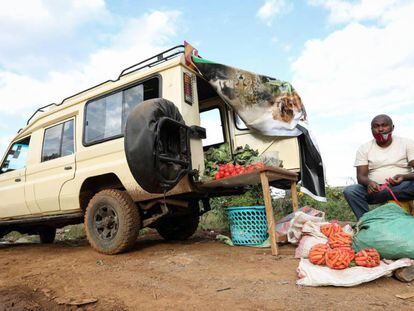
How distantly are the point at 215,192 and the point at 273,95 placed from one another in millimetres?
1524

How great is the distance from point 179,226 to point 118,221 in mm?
1531

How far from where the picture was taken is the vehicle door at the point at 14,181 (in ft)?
18.0

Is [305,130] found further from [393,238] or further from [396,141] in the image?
[393,238]

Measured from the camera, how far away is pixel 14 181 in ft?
18.5

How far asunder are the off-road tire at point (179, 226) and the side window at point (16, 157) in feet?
8.23

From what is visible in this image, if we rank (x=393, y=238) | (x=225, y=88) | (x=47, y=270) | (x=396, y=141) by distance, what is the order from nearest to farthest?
(x=393, y=238)
(x=47, y=270)
(x=396, y=141)
(x=225, y=88)

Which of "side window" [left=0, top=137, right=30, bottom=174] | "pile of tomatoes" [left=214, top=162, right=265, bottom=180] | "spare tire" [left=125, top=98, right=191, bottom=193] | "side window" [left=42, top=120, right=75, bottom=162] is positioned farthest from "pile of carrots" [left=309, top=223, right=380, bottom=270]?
"side window" [left=0, top=137, right=30, bottom=174]

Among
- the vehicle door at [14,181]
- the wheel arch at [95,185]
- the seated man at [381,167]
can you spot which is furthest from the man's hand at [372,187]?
the vehicle door at [14,181]

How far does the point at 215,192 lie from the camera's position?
14.8ft

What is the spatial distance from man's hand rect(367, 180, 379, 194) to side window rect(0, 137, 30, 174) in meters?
5.13

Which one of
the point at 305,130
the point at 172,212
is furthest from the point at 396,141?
the point at 172,212

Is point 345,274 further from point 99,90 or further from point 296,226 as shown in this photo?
point 99,90

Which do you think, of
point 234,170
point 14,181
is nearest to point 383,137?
point 234,170

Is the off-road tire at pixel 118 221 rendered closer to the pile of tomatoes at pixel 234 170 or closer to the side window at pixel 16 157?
the pile of tomatoes at pixel 234 170
